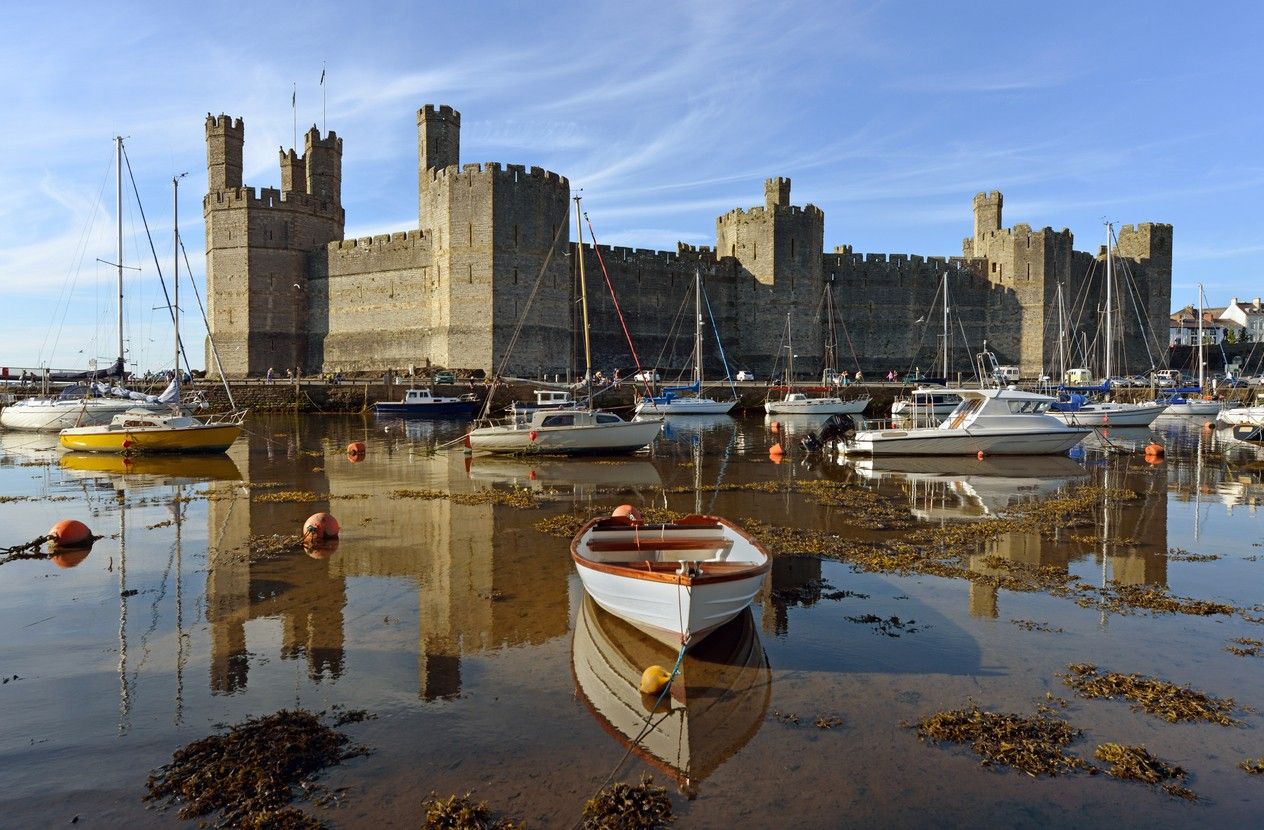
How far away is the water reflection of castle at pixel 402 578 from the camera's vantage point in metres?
5.77

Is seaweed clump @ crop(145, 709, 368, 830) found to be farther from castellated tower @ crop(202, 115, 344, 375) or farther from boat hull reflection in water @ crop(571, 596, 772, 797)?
castellated tower @ crop(202, 115, 344, 375)

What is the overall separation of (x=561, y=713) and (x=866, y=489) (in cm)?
952

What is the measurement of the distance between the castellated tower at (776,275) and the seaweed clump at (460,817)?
40.2 metres

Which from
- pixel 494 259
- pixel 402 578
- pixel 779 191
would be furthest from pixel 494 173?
pixel 402 578

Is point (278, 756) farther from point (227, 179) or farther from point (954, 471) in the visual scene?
point (227, 179)

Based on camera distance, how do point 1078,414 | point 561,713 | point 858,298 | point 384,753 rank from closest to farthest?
point 384,753
point 561,713
point 1078,414
point 858,298

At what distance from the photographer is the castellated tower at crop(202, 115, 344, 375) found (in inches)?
1538

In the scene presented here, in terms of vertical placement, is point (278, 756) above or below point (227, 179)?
below

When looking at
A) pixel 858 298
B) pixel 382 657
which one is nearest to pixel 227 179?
pixel 858 298

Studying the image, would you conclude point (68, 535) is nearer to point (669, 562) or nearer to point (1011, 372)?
point (669, 562)

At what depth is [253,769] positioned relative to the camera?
4.06 m

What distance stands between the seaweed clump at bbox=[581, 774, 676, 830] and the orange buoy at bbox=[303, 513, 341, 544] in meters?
6.04

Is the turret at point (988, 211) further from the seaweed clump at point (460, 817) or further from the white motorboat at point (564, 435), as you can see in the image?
the seaweed clump at point (460, 817)

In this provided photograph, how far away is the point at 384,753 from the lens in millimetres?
4305
